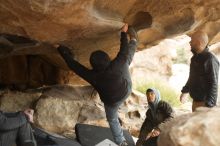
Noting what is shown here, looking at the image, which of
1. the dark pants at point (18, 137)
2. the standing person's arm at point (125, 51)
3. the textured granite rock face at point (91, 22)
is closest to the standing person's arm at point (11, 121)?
the dark pants at point (18, 137)

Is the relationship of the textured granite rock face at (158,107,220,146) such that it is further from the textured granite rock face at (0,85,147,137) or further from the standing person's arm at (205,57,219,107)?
the textured granite rock face at (0,85,147,137)

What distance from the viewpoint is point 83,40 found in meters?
6.09

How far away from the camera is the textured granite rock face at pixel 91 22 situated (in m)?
4.71

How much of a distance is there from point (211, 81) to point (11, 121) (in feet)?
7.63

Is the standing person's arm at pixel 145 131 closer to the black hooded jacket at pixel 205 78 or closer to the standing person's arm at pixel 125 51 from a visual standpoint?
the black hooded jacket at pixel 205 78

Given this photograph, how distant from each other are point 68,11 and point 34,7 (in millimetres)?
434

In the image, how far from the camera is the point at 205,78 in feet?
16.1

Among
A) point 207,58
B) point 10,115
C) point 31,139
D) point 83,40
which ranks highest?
point 83,40

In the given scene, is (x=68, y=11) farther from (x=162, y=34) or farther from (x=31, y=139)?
(x=162, y=34)

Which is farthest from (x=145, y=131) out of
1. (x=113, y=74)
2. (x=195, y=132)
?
(x=195, y=132)

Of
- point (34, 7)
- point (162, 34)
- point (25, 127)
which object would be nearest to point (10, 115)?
point (25, 127)

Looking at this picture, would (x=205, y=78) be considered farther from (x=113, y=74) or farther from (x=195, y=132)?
(x=195, y=132)

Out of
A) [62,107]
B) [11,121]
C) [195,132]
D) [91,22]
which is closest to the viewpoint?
[195,132]

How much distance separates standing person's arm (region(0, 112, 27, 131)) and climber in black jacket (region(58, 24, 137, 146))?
3.51 ft
